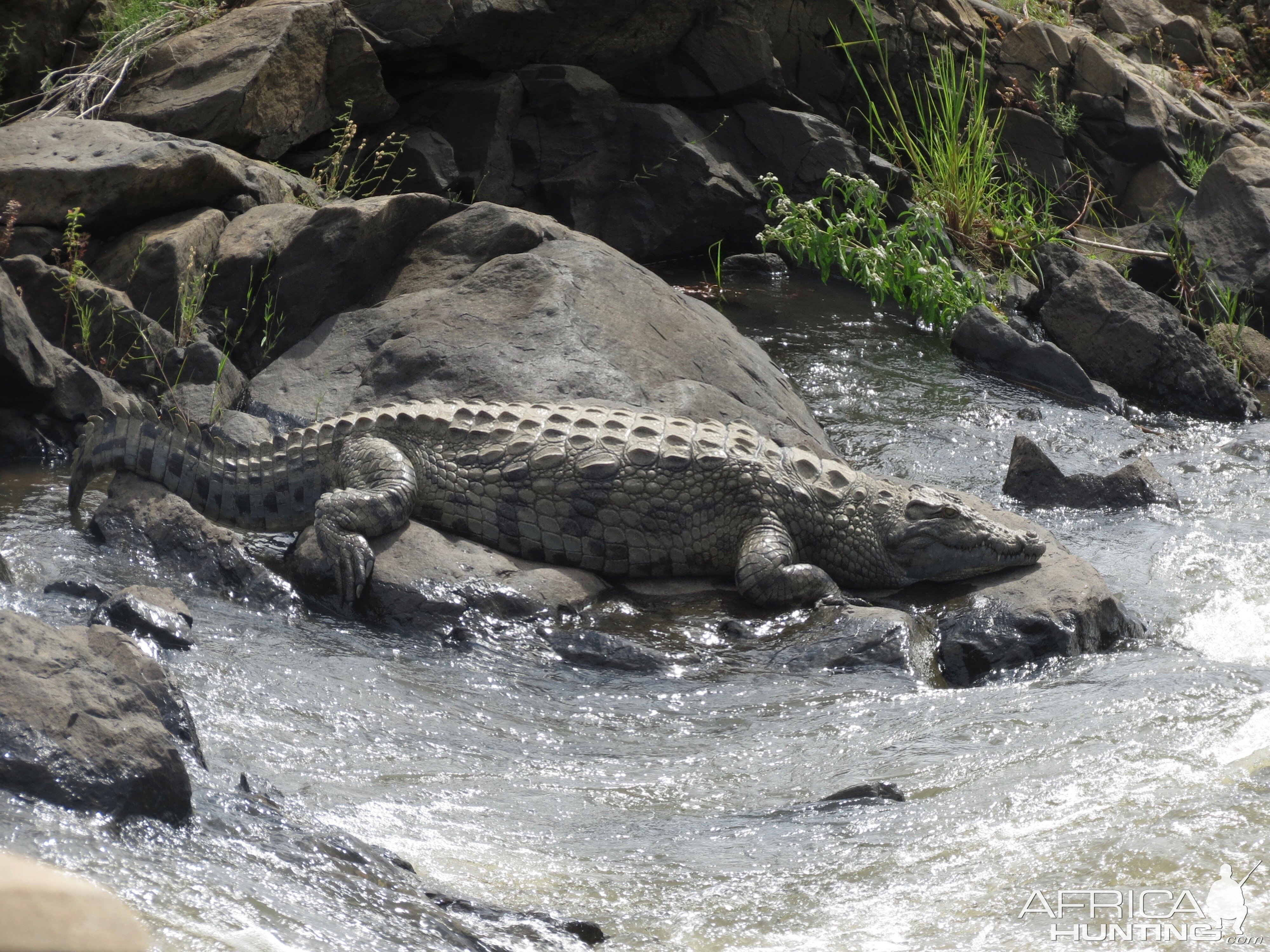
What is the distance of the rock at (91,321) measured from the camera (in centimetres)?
646

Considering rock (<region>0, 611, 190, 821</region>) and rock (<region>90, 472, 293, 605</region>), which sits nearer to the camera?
rock (<region>0, 611, 190, 821</region>)

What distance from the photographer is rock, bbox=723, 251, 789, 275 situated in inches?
429

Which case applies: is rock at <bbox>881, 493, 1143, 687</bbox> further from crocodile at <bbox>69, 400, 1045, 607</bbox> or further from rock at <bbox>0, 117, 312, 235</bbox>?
rock at <bbox>0, 117, 312, 235</bbox>

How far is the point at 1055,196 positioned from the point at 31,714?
Answer: 11.0 meters

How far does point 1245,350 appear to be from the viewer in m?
9.50

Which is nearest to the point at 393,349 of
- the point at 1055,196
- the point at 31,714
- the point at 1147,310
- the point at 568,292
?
the point at 568,292

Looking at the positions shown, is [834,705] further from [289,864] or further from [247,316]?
[247,316]

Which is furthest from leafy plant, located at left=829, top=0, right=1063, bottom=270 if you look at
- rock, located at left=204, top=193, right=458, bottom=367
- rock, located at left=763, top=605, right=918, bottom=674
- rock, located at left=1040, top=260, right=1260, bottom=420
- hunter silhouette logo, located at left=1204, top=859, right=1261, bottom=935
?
hunter silhouette logo, located at left=1204, top=859, right=1261, bottom=935

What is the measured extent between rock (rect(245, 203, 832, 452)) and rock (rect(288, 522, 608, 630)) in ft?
4.50

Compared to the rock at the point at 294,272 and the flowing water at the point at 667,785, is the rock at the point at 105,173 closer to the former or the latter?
the rock at the point at 294,272

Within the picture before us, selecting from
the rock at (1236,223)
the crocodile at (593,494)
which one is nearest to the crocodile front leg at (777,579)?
the crocodile at (593,494)

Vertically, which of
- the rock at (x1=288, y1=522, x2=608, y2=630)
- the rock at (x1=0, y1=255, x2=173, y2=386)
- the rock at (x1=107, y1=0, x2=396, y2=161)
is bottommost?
the rock at (x1=288, y1=522, x2=608, y2=630)

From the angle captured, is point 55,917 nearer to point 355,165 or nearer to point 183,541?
point 183,541

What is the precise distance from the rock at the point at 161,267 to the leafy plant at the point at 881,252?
14.0ft
